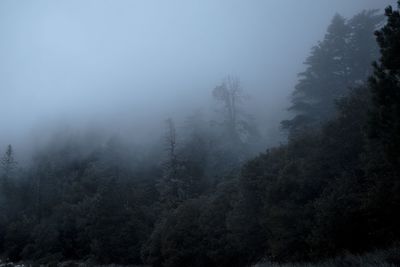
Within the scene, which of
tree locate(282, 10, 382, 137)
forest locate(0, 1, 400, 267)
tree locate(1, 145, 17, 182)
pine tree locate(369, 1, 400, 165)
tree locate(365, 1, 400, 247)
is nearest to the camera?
pine tree locate(369, 1, 400, 165)

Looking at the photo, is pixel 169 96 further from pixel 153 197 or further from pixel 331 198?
pixel 331 198

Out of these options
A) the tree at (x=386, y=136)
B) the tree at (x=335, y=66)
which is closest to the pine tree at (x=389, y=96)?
the tree at (x=386, y=136)

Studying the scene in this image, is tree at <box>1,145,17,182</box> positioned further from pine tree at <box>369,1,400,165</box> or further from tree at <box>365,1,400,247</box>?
pine tree at <box>369,1,400,165</box>

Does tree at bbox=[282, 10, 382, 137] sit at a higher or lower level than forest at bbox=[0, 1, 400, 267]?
higher

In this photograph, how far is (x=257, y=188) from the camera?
69.1 feet

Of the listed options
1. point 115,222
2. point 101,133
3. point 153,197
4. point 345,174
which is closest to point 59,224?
point 153,197

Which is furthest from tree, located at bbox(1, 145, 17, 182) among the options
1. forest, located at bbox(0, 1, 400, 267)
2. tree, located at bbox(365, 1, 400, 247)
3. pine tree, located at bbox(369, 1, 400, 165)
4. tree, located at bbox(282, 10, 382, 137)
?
pine tree, located at bbox(369, 1, 400, 165)

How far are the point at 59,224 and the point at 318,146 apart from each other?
41.5m

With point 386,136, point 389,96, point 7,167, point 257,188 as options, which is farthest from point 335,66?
point 7,167

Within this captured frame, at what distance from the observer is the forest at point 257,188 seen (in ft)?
45.1

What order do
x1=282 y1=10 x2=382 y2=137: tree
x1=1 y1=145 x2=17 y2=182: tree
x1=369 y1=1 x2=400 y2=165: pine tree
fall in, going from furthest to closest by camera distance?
1. x1=1 y1=145 x2=17 y2=182: tree
2. x1=282 y1=10 x2=382 y2=137: tree
3. x1=369 y1=1 x2=400 y2=165: pine tree

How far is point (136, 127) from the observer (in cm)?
7700

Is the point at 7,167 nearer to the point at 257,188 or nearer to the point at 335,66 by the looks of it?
the point at 335,66

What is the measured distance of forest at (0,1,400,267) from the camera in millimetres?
13742
